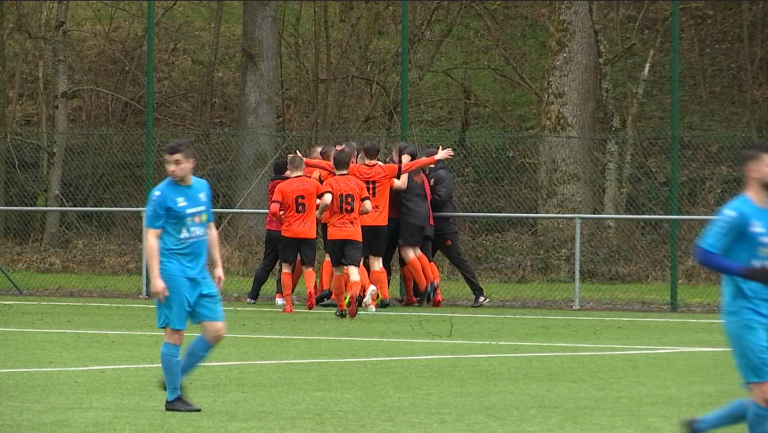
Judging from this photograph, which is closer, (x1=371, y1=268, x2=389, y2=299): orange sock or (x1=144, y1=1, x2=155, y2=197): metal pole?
(x1=371, y1=268, x2=389, y2=299): orange sock

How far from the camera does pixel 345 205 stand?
1430cm

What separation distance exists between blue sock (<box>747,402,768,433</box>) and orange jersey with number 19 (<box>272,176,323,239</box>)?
8.97m

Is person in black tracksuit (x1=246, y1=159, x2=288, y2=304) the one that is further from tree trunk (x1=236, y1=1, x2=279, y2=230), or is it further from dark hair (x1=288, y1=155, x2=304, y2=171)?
tree trunk (x1=236, y1=1, x2=279, y2=230)

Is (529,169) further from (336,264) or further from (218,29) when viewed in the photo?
(218,29)

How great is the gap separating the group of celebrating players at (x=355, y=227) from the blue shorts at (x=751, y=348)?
26.1 ft

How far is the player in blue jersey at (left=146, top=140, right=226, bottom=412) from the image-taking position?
793 centimetres

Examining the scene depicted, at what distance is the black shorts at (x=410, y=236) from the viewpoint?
15.8 metres

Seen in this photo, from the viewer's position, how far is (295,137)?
17.8 meters

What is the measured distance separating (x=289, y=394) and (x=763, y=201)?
3.83m

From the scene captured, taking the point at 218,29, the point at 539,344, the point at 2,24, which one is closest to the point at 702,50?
the point at 218,29

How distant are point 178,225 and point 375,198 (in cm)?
742

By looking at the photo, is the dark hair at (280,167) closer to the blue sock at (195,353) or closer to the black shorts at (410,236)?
the black shorts at (410,236)

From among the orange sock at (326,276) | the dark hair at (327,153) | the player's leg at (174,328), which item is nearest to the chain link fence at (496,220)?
the dark hair at (327,153)

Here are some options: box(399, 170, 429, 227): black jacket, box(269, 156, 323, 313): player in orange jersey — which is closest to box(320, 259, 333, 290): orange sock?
box(399, 170, 429, 227): black jacket
